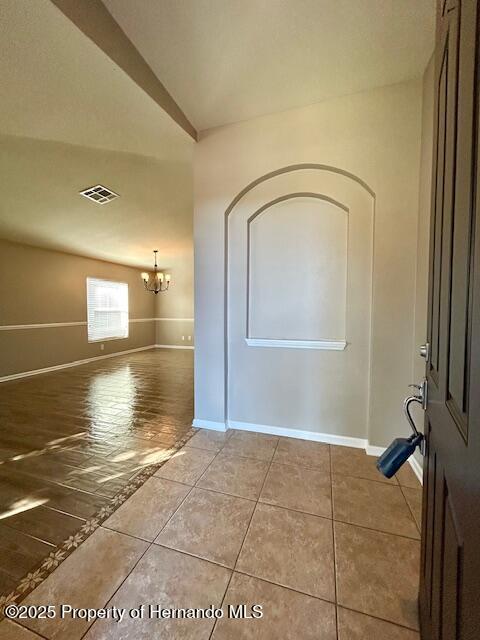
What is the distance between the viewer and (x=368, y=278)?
211cm

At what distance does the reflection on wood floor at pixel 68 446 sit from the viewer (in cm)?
141

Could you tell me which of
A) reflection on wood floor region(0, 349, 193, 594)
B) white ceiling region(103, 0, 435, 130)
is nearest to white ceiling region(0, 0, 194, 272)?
white ceiling region(103, 0, 435, 130)

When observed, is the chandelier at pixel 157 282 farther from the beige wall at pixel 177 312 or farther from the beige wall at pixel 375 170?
the beige wall at pixel 375 170

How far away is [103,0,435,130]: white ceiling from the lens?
141cm

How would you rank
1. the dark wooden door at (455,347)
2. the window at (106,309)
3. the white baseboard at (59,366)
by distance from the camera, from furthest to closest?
the window at (106,309) < the white baseboard at (59,366) < the dark wooden door at (455,347)

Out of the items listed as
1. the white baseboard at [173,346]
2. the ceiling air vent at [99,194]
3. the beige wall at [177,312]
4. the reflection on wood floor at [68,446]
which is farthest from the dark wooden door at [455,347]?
the white baseboard at [173,346]

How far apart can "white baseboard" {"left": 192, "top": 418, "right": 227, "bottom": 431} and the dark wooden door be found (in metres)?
1.86

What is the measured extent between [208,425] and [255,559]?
1414 mm

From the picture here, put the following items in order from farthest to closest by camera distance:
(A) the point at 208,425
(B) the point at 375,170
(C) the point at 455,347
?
(A) the point at 208,425 → (B) the point at 375,170 → (C) the point at 455,347

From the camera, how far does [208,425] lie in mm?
2582

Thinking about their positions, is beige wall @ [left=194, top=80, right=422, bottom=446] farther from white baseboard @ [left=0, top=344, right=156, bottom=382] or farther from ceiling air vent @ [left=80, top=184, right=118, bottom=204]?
white baseboard @ [left=0, top=344, right=156, bottom=382]

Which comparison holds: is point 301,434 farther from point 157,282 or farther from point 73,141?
point 157,282

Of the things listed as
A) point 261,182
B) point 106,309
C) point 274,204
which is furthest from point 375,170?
point 106,309

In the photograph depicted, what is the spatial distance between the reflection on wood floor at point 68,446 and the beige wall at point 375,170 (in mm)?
1323
